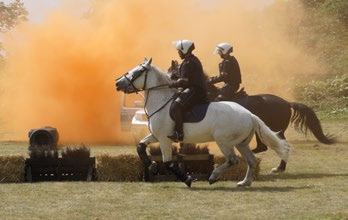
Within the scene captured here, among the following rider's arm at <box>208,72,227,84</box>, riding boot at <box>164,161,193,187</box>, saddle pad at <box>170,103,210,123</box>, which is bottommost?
riding boot at <box>164,161,193,187</box>

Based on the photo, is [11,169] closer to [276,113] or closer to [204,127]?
[204,127]

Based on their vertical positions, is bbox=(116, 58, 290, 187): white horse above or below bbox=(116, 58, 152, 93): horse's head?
below

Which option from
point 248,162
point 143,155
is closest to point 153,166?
point 143,155

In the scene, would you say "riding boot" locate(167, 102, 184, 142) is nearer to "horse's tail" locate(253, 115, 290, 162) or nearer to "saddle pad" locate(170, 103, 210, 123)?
"saddle pad" locate(170, 103, 210, 123)

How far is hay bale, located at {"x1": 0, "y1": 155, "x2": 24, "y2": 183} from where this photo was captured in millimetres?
15180

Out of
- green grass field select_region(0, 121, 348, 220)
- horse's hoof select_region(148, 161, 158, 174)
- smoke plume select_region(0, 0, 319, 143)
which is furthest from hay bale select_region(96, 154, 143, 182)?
smoke plume select_region(0, 0, 319, 143)

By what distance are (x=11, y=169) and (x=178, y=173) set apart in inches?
141

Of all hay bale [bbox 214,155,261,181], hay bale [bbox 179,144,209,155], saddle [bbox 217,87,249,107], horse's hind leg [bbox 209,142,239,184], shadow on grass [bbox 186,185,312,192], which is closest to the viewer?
shadow on grass [bbox 186,185,312,192]

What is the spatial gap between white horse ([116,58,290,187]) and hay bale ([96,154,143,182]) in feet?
1.92

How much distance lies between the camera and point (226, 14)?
39.8 m

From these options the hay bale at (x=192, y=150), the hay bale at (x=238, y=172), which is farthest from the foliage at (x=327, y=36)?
the hay bale at (x=238, y=172)

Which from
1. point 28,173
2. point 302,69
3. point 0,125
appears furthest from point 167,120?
point 302,69

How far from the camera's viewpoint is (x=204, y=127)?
14.2 metres

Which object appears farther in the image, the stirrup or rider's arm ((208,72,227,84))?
rider's arm ((208,72,227,84))
